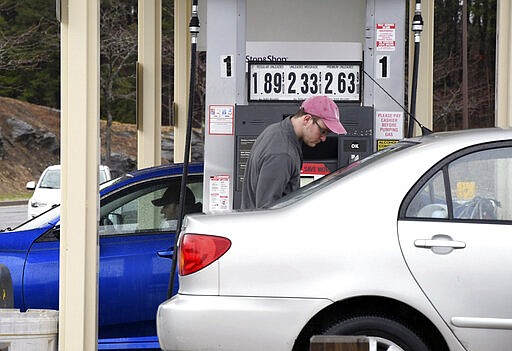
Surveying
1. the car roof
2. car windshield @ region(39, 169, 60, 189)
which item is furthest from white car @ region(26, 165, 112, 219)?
the car roof

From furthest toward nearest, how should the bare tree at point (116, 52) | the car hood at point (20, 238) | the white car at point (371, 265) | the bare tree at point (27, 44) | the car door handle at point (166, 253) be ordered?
the bare tree at point (27, 44) → the bare tree at point (116, 52) → the car hood at point (20, 238) → the car door handle at point (166, 253) → the white car at point (371, 265)

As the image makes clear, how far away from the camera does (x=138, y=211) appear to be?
25.3 feet

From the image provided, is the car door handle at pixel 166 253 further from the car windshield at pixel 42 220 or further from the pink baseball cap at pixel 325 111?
the pink baseball cap at pixel 325 111

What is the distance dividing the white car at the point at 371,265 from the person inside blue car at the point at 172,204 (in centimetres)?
238

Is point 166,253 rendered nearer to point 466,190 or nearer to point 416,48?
point 416,48

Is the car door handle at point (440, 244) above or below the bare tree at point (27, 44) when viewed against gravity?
below

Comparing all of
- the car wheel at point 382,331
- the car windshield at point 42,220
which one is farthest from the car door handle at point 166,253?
the car wheel at point 382,331

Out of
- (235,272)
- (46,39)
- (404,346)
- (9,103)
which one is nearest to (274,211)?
(235,272)

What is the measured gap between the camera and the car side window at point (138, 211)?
7.65m

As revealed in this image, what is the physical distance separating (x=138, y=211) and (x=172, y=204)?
0.30 metres

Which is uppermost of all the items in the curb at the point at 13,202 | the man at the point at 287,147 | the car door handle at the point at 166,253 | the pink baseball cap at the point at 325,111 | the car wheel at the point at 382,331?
the pink baseball cap at the point at 325,111

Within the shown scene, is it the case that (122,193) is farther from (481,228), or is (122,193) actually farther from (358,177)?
(481,228)

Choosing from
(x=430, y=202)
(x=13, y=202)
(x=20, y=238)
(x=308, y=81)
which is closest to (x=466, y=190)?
(x=430, y=202)

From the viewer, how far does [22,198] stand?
39906mm
